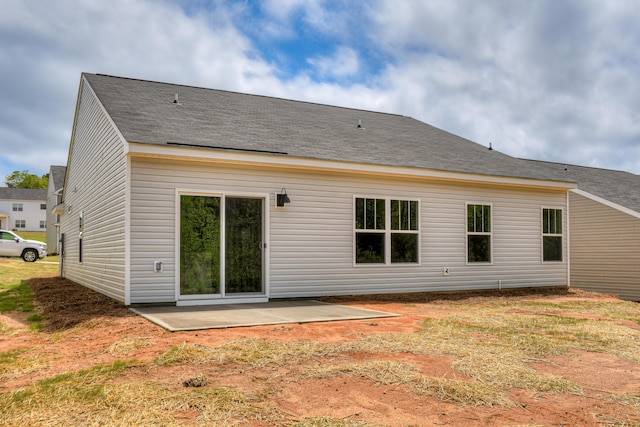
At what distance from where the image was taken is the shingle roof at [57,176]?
33219 mm

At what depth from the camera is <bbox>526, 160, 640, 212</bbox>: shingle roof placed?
16.4 metres

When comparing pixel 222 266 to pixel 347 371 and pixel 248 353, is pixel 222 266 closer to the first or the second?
pixel 248 353

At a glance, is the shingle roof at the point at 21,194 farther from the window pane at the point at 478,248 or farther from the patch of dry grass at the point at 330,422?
the patch of dry grass at the point at 330,422

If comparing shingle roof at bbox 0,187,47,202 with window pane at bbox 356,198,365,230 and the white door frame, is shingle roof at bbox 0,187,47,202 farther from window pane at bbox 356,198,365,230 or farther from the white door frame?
window pane at bbox 356,198,365,230

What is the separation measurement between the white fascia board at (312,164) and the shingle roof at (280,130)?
14 cm

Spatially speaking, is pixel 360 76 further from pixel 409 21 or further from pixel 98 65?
pixel 98 65

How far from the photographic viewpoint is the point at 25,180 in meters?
70.0

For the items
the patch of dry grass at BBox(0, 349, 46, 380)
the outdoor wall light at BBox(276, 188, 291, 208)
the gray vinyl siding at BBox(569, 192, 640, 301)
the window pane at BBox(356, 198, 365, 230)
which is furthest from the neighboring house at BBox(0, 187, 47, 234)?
the patch of dry grass at BBox(0, 349, 46, 380)

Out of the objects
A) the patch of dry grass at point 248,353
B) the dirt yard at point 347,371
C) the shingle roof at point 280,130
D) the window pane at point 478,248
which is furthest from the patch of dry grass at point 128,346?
the window pane at point 478,248

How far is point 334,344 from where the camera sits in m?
5.39

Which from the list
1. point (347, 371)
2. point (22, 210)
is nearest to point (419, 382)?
point (347, 371)

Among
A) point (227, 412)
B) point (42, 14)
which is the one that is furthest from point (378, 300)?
point (42, 14)

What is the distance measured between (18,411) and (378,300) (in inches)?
293

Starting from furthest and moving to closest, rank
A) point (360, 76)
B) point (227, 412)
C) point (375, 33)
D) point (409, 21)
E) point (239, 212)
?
point (360, 76), point (375, 33), point (409, 21), point (239, 212), point (227, 412)
